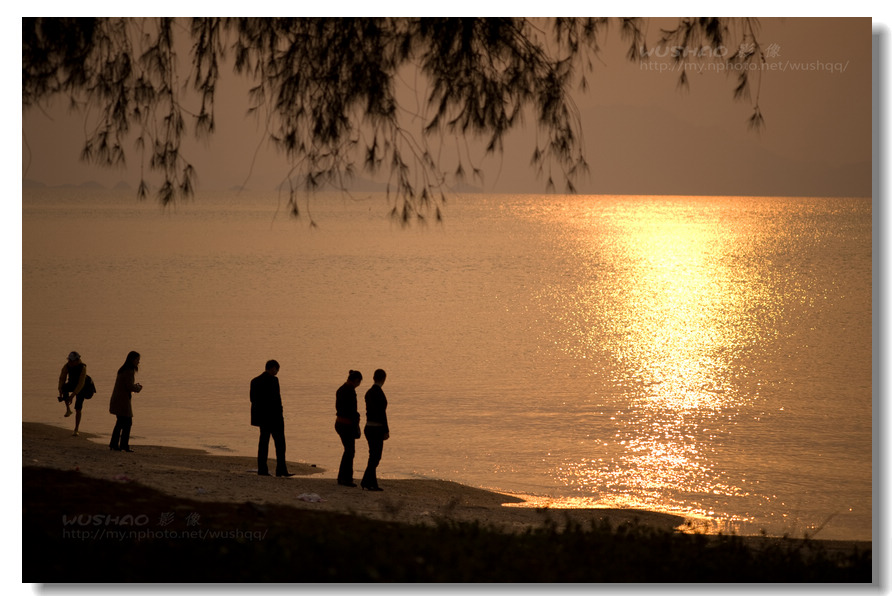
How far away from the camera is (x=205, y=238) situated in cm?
9162

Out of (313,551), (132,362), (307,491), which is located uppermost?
(132,362)

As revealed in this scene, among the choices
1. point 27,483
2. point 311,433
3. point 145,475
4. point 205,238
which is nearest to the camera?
point 27,483

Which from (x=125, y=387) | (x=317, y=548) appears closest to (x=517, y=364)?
(x=125, y=387)

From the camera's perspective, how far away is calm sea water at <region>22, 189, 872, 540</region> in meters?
15.9

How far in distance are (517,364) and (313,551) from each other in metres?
21.6

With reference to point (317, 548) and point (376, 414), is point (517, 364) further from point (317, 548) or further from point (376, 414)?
point (317, 548)

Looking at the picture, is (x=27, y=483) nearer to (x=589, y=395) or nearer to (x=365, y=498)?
(x=365, y=498)

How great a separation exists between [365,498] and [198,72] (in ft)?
16.4

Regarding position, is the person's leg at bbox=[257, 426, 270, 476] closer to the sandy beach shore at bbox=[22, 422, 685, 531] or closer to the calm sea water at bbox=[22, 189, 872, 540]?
the sandy beach shore at bbox=[22, 422, 685, 531]

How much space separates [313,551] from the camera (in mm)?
7059

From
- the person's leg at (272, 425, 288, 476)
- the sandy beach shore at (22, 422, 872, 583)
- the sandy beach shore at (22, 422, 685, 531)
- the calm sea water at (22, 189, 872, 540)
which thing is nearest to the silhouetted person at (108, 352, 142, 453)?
the sandy beach shore at (22, 422, 685, 531)

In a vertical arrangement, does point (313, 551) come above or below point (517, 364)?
above

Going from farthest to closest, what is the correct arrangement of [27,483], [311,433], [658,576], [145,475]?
1. [311,433]
2. [145,475]
3. [27,483]
4. [658,576]
